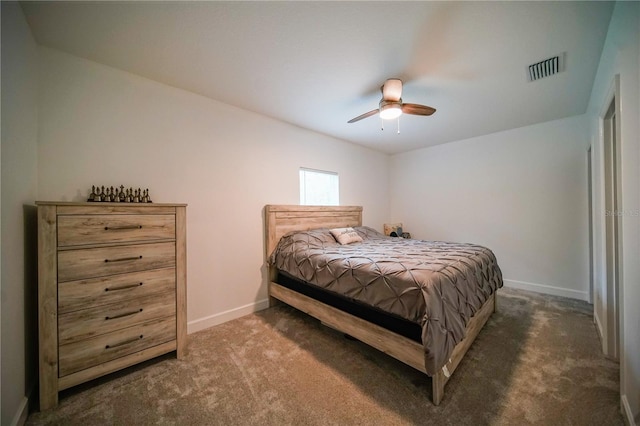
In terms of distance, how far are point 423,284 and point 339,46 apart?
1854mm

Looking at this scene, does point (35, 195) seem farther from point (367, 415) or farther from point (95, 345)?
point (367, 415)

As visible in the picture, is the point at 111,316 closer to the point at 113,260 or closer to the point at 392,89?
the point at 113,260

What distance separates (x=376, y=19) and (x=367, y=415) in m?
2.52

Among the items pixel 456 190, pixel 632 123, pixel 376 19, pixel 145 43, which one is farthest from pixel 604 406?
pixel 145 43

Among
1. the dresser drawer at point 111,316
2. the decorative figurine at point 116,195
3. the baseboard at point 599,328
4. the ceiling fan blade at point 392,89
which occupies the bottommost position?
the baseboard at point 599,328

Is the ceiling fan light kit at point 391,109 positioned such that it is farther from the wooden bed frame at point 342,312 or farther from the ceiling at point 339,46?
the wooden bed frame at point 342,312

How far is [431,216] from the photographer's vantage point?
14.4 ft

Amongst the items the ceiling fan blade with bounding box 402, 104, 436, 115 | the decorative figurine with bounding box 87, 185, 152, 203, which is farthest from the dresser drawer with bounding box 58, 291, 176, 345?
the ceiling fan blade with bounding box 402, 104, 436, 115

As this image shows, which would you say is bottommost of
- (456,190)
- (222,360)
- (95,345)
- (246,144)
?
(222,360)

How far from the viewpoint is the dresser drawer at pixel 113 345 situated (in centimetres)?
145

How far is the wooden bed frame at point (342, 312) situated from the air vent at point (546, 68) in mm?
2233

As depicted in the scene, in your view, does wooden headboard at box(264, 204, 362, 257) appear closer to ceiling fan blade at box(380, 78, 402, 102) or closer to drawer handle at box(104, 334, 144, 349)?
drawer handle at box(104, 334, 144, 349)

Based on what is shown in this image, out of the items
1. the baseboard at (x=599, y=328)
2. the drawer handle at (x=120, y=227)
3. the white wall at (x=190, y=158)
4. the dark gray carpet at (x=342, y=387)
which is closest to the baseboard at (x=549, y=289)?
the baseboard at (x=599, y=328)

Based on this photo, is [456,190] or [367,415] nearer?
[367,415]
